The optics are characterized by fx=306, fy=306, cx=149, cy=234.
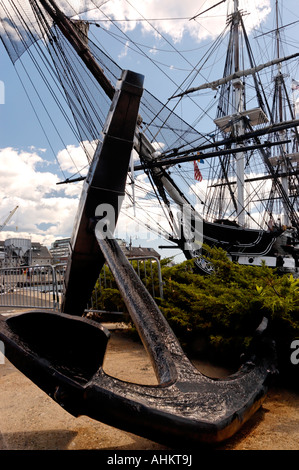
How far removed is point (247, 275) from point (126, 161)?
7.06 feet

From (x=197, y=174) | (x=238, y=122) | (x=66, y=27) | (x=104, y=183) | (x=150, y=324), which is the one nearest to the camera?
(x=150, y=324)

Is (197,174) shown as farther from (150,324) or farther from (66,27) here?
(150,324)

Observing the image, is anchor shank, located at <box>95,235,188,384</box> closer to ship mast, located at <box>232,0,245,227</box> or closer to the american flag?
the american flag

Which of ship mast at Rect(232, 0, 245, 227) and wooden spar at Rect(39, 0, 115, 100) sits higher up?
ship mast at Rect(232, 0, 245, 227)

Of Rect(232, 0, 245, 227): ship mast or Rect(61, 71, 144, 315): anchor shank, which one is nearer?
Rect(61, 71, 144, 315): anchor shank

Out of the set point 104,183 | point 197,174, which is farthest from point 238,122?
point 104,183

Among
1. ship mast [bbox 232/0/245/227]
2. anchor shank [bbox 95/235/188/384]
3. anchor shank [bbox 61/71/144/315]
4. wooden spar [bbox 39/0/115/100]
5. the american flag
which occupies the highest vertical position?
ship mast [bbox 232/0/245/227]

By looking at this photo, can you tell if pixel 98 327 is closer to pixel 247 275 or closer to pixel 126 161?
pixel 126 161

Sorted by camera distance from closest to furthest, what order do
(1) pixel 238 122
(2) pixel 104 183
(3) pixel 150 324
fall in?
1. (3) pixel 150 324
2. (2) pixel 104 183
3. (1) pixel 238 122

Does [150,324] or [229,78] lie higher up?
[229,78]

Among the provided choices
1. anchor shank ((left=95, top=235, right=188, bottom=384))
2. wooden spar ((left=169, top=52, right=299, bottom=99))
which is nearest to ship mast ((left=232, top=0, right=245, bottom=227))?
wooden spar ((left=169, top=52, right=299, bottom=99))

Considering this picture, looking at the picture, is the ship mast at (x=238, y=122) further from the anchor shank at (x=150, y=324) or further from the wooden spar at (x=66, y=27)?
the anchor shank at (x=150, y=324)

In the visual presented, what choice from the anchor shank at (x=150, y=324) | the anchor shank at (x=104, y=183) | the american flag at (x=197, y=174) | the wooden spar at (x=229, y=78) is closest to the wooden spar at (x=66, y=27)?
the anchor shank at (x=104, y=183)
